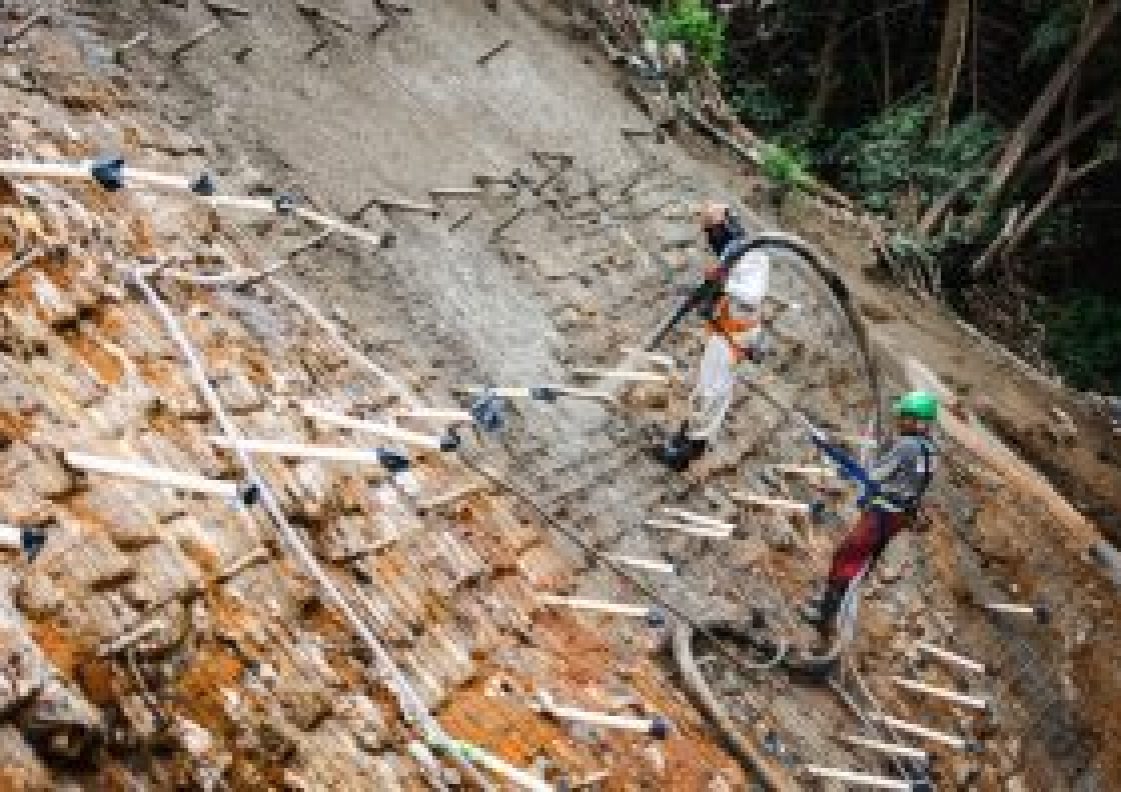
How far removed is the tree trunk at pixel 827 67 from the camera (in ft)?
59.9

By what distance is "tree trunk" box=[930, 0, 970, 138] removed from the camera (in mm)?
16062

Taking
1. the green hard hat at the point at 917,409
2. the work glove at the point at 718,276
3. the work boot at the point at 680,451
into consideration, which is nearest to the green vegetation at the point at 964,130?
the work glove at the point at 718,276

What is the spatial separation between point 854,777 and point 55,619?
4129mm

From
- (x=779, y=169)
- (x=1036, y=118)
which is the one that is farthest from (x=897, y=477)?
(x=1036, y=118)

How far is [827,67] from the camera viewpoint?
18.4 meters

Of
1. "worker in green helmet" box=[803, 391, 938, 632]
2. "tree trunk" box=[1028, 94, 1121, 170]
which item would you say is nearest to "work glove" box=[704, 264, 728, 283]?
"worker in green helmet" box=[803, 391, 938, 632]

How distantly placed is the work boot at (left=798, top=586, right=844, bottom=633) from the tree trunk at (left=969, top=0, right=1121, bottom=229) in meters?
9.44

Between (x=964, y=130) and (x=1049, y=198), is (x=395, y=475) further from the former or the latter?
(x=964, y=130)

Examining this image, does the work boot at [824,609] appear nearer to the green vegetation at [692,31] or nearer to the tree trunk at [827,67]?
the green vegetation at [692,31]

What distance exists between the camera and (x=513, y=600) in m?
5.54

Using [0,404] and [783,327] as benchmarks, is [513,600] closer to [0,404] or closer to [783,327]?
[0,404]

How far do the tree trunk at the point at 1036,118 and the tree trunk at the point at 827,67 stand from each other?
3.24m

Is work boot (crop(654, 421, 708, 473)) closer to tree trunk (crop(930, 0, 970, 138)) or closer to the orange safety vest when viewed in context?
the orange safety vest

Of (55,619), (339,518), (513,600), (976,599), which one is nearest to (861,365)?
(976,599)
